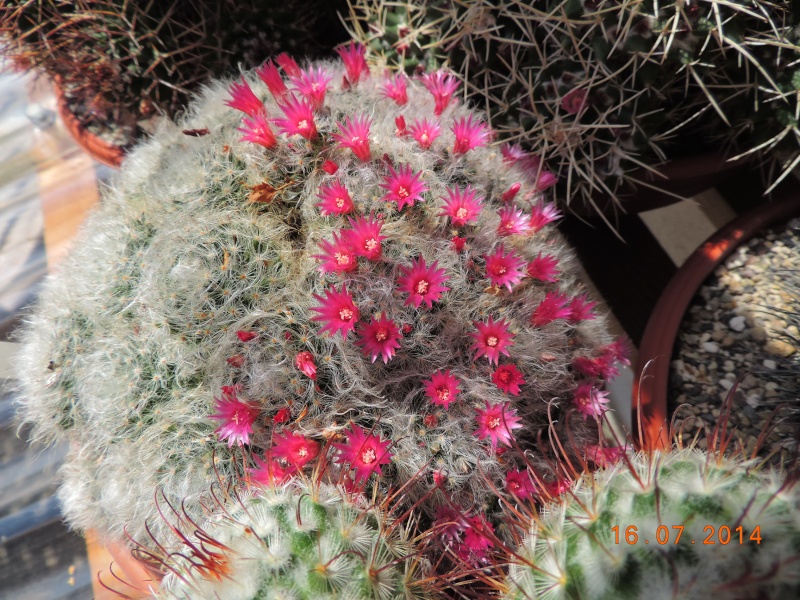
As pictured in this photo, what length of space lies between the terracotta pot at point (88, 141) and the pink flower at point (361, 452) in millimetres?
1051

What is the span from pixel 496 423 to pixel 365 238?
0.91ft

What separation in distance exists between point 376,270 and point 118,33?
822 millimetres

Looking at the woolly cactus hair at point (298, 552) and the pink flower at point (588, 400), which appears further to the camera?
the pink flower at point (588, 400)

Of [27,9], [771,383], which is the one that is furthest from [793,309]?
[27,9]

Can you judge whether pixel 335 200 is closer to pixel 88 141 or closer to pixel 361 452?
pixel 361 452

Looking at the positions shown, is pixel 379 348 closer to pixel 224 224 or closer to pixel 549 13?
pixel 224 224

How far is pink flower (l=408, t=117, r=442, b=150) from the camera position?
0.83 metres

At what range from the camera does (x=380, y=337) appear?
70cm

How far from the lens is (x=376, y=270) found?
28.4 inches

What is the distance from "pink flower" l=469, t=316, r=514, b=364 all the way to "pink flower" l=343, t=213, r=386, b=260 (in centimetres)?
16

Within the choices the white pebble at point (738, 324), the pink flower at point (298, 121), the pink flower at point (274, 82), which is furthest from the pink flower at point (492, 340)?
the white pebble at point (738, 324)

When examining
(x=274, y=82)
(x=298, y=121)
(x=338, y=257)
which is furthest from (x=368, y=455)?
(x=274, y=82)

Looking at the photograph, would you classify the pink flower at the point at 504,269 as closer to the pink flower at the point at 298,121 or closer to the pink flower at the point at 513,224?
the pink flower at the point at 513,224

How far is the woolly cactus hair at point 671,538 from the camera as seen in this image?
1.46 ft
